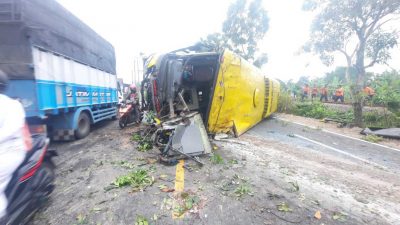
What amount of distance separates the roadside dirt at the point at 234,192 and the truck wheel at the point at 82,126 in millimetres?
1570

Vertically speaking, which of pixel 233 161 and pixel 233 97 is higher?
pixel 233 97

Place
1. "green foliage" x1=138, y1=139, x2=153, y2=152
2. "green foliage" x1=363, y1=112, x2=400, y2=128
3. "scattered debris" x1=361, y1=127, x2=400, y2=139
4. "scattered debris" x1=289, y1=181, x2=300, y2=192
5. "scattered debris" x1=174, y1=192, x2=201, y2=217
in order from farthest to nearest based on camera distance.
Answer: "green foliage" x1=363, y1=112, x2=400, y2=128 → "scattered debris" x1=361, y1=127, x2=400, y2=139 → "green foliage" x1=138, y1=139, x2=153, y2=152 → "scattered debris" x1=289, y1=181, x2=300, y2=192 → "scattered debris" x1=174, y1=192, x2=201, y2=217

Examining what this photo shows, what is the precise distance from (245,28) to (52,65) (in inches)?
770

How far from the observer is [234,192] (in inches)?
122

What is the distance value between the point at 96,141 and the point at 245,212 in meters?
5.05

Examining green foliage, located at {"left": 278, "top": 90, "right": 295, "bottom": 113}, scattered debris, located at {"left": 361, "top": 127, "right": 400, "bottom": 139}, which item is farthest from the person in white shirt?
green foliage, located at {"left": 278, "top": 90, "right": 295, "bottom": 113}

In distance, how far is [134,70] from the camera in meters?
27.5

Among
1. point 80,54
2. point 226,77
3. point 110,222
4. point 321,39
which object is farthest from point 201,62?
point 321,39

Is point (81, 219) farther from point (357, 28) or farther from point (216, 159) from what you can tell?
point (357, 28)

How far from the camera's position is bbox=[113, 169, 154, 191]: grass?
3.24 m

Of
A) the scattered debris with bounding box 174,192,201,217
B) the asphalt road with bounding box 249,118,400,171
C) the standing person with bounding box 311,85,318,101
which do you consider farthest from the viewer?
the standing person with bounding box 311,85,318,101

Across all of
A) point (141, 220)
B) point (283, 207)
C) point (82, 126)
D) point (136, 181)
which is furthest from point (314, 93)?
point (141, 220)

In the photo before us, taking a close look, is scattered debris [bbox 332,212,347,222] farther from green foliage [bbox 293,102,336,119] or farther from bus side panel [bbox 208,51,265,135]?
green foliage [bbox 293,102,336,119]

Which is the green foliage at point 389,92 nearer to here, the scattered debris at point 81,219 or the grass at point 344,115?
the grass at point 344,115
